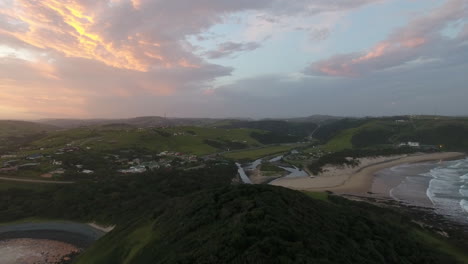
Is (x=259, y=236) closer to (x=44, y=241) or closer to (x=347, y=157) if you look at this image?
(x=44, y=241)

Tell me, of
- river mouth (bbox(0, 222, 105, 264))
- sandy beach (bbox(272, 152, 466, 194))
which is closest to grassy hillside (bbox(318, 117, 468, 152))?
sandy beach (bbox(272, 152, 466, 194))

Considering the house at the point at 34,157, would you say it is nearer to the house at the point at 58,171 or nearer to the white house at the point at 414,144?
the house at the point at 58,171

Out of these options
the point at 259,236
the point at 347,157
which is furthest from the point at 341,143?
the point at 259,236

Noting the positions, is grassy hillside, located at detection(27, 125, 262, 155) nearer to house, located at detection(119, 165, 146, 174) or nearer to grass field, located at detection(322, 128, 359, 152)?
house, located at detection(119, 165, 146, 174)

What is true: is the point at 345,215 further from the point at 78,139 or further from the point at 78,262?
the point at 78,139

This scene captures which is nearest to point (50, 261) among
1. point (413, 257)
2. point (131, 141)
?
point (413, 257)

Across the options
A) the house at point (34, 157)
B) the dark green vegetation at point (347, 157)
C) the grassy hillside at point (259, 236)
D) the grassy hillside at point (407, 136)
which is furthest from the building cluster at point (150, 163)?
the grassy hillside at point (407, 136)
